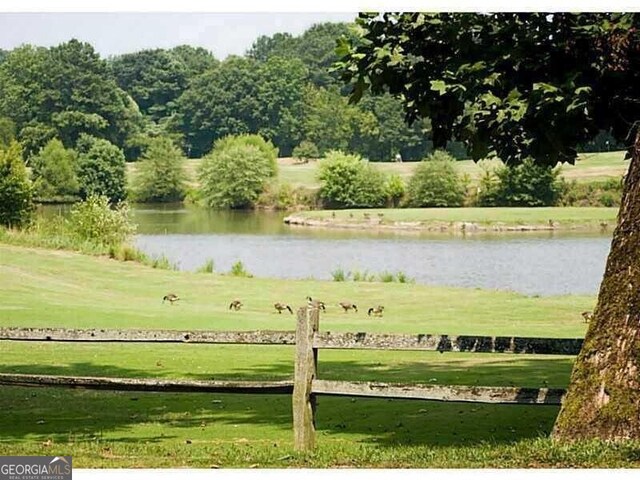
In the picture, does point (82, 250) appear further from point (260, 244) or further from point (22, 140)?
point (22, 140)

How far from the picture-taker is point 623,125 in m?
12.2

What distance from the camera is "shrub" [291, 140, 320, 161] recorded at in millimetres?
65188

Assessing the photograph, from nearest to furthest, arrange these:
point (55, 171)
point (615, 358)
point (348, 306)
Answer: point (615, 358), point (348, 306), point (55, 171)

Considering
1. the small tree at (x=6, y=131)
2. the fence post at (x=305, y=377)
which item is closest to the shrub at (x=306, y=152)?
the small tree at (x=6, y=131)

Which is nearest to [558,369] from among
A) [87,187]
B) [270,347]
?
[270,347]

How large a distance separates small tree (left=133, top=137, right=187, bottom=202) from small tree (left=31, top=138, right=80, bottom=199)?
497 centimetres

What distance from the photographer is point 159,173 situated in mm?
61656

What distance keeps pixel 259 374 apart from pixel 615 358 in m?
8.54

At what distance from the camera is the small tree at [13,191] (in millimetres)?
46156

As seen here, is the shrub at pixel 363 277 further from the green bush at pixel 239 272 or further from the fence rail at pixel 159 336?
the fence rail at pixel 159 336

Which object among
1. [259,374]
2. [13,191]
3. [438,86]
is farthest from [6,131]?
[438,86]

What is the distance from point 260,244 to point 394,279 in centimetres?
1407

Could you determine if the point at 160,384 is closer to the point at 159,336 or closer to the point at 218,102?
the point at 159,336

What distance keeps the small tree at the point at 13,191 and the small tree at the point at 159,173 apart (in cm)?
Answer: 1238
